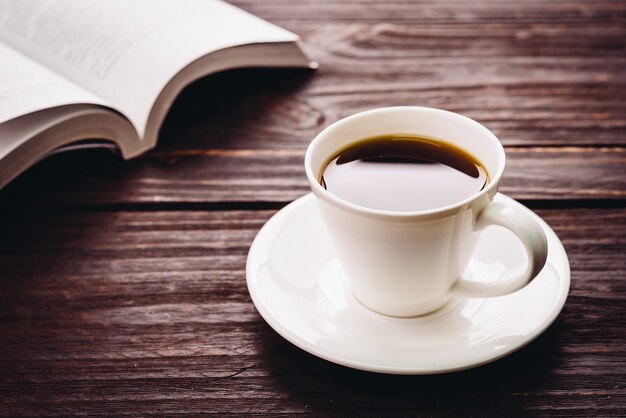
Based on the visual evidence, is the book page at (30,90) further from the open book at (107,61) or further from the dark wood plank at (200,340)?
the dark wood plank at (200,340)

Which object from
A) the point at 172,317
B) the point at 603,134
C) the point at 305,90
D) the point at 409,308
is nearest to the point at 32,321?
the point at 172,317

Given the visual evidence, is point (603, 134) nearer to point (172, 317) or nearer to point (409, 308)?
point (409, 308)

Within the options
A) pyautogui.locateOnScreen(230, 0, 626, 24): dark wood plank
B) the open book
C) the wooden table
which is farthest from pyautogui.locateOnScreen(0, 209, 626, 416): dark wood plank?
pyautogui.locateOnScreen(230, 0, 626, 24): dark wood plank

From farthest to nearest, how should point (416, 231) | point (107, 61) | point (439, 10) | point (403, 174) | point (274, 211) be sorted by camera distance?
1. point (439, 10)
2. point (107, 61)
3. point (274, 211)
4. point (403, 174)
5. point (416, 231)

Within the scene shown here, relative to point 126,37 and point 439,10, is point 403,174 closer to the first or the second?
point 126,37

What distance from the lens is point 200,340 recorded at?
1.95 ft

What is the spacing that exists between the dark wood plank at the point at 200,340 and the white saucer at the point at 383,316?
0.10 feet

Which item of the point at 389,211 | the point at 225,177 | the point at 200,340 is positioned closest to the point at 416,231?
the point at 389,211

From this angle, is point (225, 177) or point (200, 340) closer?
point (200, 340)

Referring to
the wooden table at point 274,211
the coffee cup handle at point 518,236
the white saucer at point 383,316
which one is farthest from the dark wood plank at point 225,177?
the coffee cup handle at point 518,236

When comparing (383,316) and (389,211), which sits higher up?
(389,211)

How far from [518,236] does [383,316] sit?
0.14 meters

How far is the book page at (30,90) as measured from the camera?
2.44 ft

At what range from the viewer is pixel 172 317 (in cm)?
62
